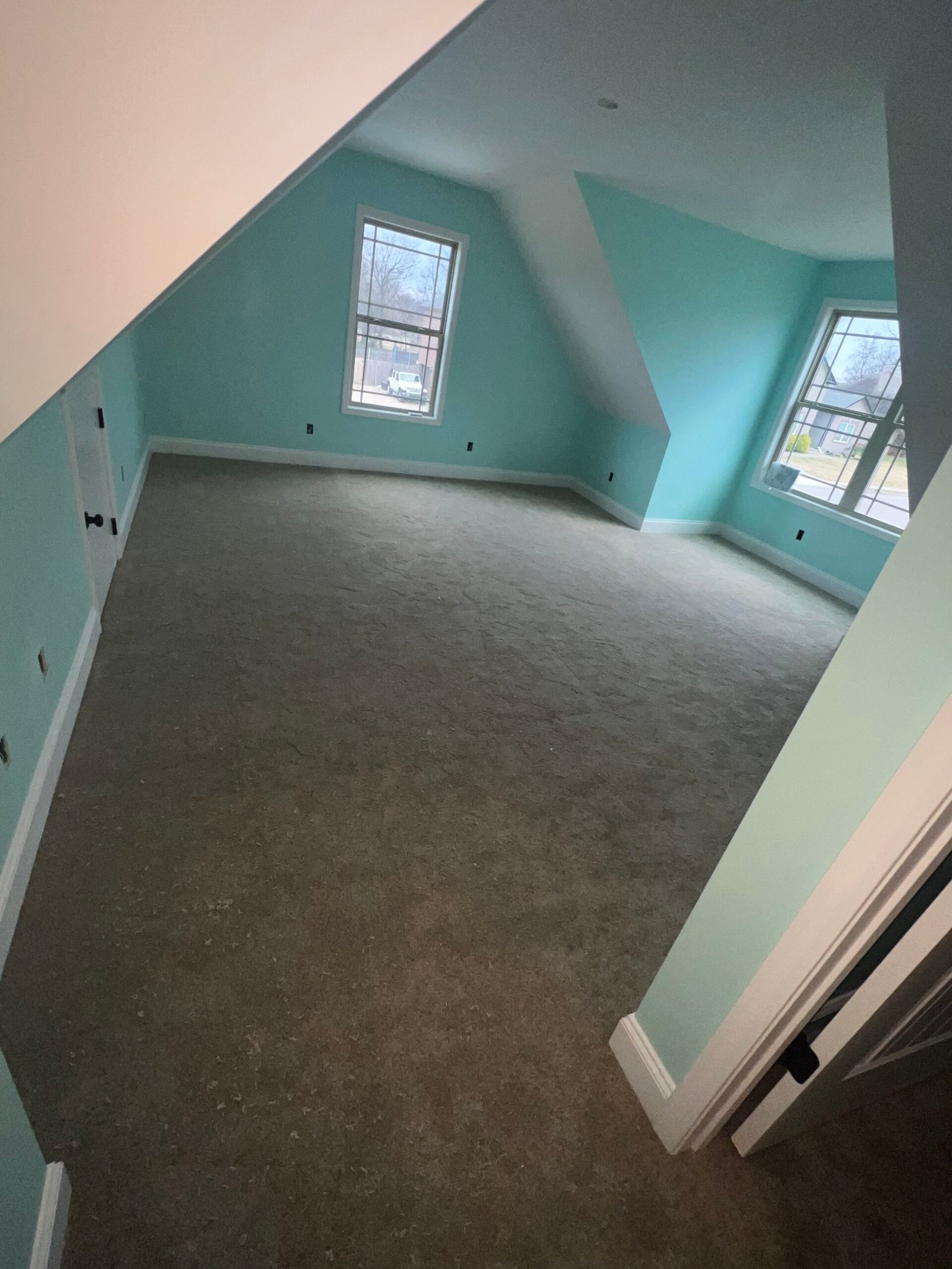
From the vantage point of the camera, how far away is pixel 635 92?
100 inches

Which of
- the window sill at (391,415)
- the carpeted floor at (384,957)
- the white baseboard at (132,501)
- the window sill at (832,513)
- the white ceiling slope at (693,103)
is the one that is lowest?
the carpeted floor at (384,957)

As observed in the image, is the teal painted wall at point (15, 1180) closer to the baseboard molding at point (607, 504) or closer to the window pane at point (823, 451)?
the baseboard molding at point (607, 504)

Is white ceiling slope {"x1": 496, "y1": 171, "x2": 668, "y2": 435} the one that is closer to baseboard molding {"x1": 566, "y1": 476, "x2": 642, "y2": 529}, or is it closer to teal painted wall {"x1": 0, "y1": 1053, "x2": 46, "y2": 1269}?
baseboard molding {"x1": 566, "y1": 476, "x2": 642, "y2": 529}

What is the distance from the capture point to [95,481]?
2.85m

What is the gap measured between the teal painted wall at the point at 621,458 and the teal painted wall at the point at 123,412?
4293mm

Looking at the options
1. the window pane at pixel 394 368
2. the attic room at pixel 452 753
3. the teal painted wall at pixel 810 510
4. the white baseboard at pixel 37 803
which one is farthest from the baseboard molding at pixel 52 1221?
the window pane at pixel 394 368

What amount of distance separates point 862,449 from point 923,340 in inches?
98.4

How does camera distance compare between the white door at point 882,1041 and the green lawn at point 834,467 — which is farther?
the green lawn at point 834,467

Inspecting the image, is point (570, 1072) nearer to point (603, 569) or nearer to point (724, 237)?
point (603, 569)

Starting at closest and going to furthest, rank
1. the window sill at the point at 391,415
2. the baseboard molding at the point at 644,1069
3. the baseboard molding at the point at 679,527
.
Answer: the baseboard molding at the point at 644,1069, the window sill at the point at 391,415, the baseboard molding at the point at 679,527

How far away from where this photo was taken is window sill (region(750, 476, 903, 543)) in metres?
4.62

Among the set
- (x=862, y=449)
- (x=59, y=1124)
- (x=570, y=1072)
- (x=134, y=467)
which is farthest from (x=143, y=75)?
(x=862, y=449)

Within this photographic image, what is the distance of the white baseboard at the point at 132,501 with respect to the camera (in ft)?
11.1

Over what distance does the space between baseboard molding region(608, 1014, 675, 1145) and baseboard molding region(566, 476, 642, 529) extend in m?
4.92
